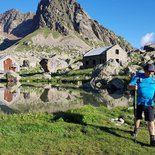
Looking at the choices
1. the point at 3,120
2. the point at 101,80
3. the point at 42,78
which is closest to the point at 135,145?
the point at 3,120

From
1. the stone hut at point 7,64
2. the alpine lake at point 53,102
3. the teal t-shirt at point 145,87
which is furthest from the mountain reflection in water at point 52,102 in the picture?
the stone hut at point 7,64

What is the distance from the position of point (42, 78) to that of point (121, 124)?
6462cm

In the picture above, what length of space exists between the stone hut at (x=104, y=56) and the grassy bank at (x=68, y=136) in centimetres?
7520

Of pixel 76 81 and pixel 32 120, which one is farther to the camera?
pixel 76 81

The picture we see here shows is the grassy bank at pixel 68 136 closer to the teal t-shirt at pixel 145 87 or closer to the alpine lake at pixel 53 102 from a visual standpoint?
the teal t-shirt at pixel 145 87

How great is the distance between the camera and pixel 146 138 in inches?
→ 589

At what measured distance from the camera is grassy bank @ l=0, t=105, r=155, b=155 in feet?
43.1

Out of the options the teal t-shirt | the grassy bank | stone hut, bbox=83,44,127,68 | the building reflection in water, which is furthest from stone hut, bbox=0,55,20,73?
the teal t-shirt

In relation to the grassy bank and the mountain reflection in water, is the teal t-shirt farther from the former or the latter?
the mountain reflection in water

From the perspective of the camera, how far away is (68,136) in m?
15.1

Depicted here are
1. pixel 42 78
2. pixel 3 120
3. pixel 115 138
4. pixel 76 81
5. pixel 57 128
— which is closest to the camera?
pixel 115 138

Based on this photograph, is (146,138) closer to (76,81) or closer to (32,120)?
(32,120)

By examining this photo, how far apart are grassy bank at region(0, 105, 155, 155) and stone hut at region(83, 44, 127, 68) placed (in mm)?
75196

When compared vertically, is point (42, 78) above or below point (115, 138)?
above
